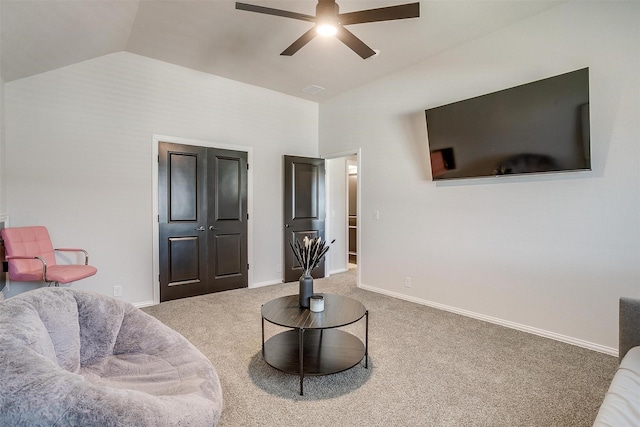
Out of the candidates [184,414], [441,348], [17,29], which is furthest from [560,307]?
[17,29]

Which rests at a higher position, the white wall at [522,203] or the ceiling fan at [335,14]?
the ceiling fan at [335,14]

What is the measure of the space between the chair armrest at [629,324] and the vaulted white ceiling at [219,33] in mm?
2556

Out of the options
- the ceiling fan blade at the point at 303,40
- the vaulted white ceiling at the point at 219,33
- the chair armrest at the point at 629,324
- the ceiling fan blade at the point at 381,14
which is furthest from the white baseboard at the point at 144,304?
the chair armrest at the point at 629,324

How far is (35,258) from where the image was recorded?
2.83 meters

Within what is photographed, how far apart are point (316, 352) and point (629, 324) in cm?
187

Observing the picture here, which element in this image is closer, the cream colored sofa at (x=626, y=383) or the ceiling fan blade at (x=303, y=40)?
the cream colored sofa at (x=626, y=383)

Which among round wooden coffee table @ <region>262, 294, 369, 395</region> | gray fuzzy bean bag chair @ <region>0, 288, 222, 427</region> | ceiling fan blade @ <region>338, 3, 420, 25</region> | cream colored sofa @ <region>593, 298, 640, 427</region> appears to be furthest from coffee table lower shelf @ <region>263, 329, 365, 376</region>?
ceiling fan blade @ <region>338, 3, 420, 25</region>

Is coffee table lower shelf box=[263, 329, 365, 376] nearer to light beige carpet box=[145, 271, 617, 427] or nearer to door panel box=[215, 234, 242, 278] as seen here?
light beige carpet box=[145, 271, 617, 427]

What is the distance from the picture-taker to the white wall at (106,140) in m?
3.26

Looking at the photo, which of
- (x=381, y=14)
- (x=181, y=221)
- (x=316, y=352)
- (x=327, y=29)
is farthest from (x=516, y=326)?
(x=181, y=221)

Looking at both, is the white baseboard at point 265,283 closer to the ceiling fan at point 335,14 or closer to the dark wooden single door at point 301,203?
the dark wooden single door at point 301,203

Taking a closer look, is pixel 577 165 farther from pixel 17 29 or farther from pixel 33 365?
pixel 17 29

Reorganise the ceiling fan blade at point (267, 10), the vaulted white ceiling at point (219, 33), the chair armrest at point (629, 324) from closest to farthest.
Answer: the chair armrest at point (629, 324) → the ceiling fan blade at point (267, 10) → the vaulted white ceiling at point (219, 33)

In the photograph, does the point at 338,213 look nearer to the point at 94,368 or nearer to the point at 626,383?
the point at 94,368
